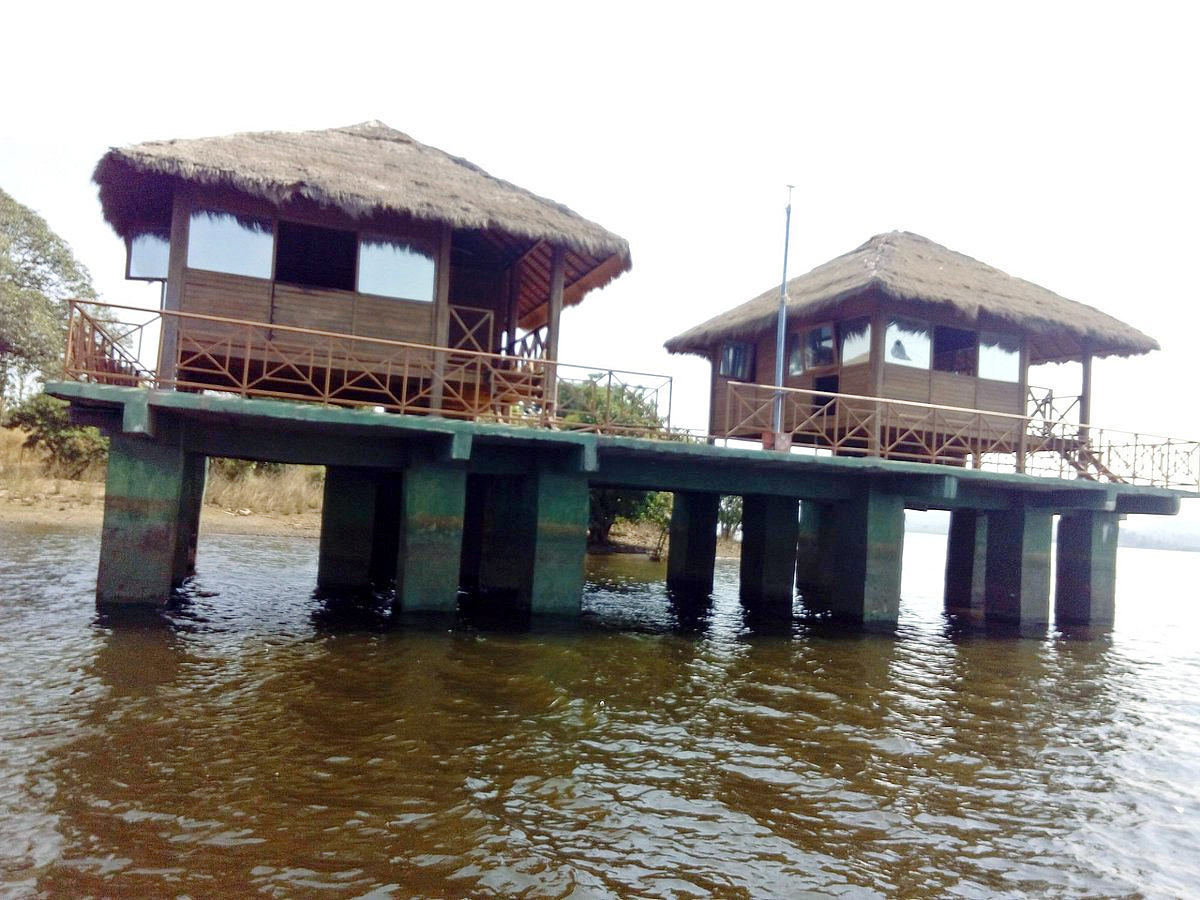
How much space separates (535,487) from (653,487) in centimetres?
232

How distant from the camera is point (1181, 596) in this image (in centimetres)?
3244

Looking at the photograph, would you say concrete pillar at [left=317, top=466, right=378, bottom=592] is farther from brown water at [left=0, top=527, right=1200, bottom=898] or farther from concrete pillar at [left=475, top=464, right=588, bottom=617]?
concrete pillar at [left=475, top=464, right=588, bottom=617]

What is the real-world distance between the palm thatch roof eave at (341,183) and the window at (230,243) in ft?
1.52

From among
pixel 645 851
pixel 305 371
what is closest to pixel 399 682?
pixel 645 851

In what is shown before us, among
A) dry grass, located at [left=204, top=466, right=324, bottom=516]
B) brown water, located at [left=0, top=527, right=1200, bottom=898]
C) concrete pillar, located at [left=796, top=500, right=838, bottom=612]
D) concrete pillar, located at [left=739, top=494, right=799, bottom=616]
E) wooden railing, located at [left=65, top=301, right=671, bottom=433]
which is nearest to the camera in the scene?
brown water, located at [left=0, top=527, right=1200, bottom=898]

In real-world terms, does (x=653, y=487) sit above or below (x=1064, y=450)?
below

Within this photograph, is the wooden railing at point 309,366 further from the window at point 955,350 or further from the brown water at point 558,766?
the window at point 955,350

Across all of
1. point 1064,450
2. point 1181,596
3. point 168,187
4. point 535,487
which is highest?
point 168,187

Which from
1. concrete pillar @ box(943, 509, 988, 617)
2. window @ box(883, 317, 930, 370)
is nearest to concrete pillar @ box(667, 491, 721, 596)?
concrete pillar @ box(943, 509, 988, 617)

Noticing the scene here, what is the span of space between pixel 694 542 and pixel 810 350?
568 cm

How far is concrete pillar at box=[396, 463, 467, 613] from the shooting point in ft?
41.3

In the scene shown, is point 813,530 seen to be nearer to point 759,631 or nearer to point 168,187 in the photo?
point 759,631

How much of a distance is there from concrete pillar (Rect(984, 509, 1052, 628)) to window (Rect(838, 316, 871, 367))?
4111 mm

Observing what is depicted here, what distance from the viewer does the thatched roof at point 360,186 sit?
1205cm
